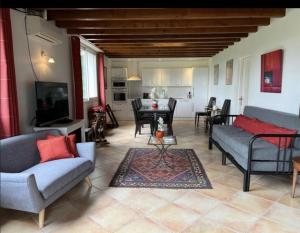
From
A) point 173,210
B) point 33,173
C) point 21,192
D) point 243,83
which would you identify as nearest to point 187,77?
point 243,83

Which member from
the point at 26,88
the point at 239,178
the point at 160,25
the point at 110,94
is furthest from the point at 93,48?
the point at 239,178

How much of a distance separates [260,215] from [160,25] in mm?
3183

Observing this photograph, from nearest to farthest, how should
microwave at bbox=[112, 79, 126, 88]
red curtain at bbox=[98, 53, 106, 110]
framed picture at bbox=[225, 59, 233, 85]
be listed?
framed picture at bbox=[225, 59, 233, 85] < red curtain at bbox=[98, 53, 106, 110] < microwave at bbox=[112, 79, 126, 88]

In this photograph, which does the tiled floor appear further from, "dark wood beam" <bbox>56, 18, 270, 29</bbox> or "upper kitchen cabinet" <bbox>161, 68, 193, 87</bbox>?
"upper kitchen cabinet" <bbox>161, 68, 193, 87</bbox>

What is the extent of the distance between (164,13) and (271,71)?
6.86 ft


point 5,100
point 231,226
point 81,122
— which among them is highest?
point 5,100

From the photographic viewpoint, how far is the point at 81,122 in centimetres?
409

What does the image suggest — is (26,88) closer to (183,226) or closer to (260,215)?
(183,226)

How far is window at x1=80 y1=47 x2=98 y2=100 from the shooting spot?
6.17 metres

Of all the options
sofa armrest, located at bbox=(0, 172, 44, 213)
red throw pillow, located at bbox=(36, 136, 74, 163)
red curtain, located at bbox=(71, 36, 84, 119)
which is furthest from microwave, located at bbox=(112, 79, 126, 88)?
sofa armrest, located at bbox=(0, 172, 44, 213)

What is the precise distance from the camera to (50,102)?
3525 millimetres

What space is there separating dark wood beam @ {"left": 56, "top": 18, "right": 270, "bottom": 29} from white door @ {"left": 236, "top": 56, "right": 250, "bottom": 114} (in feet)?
5.08

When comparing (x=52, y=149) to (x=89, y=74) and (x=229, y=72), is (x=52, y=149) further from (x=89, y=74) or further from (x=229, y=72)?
(x=229, y=72)

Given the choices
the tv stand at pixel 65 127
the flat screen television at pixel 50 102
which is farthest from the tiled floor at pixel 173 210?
the flat screen television at pixel 50 102
